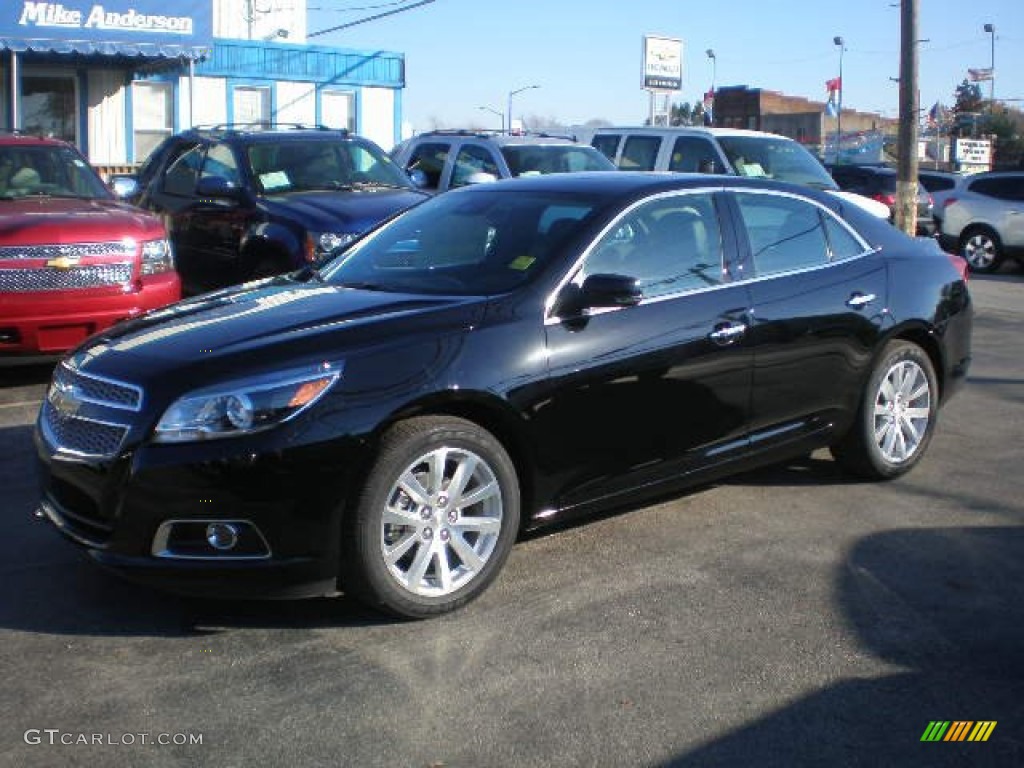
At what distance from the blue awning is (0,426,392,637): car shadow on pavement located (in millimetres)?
15335

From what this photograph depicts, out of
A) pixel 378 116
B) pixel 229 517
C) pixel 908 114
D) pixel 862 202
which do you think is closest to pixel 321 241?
pixel 229 517

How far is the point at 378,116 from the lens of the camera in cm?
2662

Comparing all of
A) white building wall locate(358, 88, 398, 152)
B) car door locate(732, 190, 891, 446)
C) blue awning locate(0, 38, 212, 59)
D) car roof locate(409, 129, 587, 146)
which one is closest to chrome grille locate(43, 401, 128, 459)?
car door locate(732, 190, 891, 446)

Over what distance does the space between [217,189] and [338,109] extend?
1696 centimetres

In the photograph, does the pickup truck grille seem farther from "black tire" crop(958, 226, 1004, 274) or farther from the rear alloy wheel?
the rear alloy wheel

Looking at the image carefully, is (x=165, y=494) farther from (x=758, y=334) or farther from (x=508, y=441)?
(x=758, y=334)

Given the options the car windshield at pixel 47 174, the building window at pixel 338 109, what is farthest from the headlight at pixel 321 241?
the building window at pixel 338 109

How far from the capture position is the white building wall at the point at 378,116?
2636 cm

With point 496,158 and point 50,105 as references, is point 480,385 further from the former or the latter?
point 50,105

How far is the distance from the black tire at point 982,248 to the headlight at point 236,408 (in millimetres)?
16777

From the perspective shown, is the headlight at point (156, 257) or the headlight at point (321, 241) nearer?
the headlight at point (156, 257)

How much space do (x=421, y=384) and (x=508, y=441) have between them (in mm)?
517

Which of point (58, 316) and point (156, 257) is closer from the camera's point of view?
point (58, 316)

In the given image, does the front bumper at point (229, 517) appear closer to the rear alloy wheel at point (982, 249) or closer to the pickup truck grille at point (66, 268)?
the pickup truck grille at point (66, 268)
